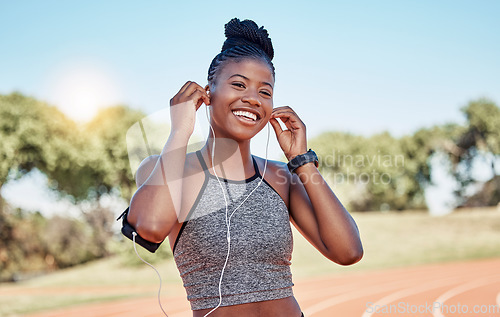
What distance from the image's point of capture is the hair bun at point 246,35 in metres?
2.11

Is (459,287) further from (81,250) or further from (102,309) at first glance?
(81,250)

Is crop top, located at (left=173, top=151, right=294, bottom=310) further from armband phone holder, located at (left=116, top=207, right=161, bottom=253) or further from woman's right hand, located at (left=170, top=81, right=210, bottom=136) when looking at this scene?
woman's right hand, located at (left=170, top=81, right=210, bottom=136)

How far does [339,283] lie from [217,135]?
15711mm

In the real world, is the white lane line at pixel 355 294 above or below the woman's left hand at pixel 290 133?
below

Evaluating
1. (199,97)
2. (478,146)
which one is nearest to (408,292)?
A: (199,97)

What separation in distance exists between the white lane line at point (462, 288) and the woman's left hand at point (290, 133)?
9.81m

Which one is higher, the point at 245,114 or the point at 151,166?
the point at 245,114

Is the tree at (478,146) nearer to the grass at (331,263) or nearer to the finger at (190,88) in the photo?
the grass at (331,263)

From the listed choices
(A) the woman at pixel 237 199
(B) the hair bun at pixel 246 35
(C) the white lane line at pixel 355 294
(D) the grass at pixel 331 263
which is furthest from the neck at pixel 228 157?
(D) the grass at pixel 331 263

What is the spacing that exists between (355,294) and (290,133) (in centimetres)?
1258

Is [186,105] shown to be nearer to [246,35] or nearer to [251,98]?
[251,98]

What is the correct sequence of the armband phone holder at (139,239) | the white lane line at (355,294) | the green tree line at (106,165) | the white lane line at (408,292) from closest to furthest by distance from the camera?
the armband phone holder at (139,239) → the white lane line at (355,294) → the white lane line at (408,292) → the green tree line at (106,165)

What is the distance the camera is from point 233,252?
1.76 metres

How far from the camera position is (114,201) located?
36.5m
